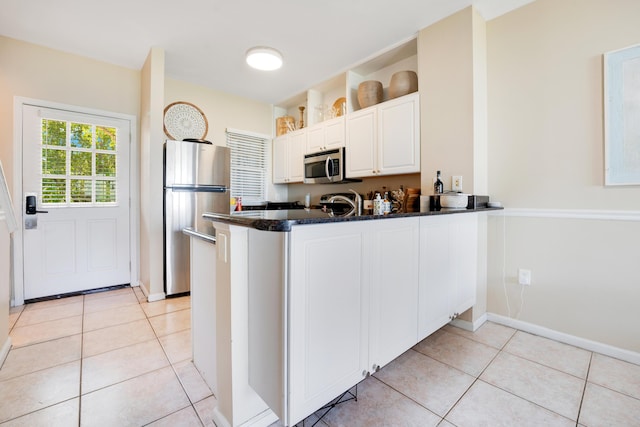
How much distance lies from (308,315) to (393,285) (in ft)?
1.79

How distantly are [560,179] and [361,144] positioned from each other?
177cm

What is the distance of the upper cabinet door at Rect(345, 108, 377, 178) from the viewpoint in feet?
9.89

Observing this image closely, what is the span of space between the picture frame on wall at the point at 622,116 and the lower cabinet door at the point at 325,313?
6.33 ft

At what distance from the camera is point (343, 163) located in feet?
11.0

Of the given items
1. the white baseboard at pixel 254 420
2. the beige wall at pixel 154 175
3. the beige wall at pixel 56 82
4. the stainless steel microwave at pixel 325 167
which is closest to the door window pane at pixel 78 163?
the beige wall at pixel 56 82

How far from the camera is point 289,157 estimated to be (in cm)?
423

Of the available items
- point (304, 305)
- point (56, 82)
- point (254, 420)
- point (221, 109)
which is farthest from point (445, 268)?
point (56, 82)

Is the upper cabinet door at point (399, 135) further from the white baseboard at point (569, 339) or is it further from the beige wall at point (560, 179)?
the white baseboard at point (569, 339)

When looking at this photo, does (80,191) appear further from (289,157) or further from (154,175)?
(289,157)

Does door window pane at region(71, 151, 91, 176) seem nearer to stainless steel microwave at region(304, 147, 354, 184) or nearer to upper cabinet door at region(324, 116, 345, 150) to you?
stainless steel microwave at region(304, 147, 354, 184)

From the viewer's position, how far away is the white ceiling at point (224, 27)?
2256 millimetres

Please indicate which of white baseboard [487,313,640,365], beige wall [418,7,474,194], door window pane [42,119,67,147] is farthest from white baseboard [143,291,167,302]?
white baseboard [487,313,640,365]

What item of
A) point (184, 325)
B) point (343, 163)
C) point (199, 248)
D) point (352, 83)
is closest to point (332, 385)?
point (199, 248)

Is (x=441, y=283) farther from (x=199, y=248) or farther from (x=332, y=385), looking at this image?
(x=199, y=248)
